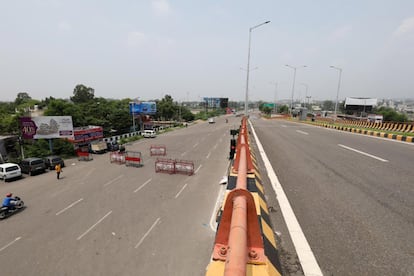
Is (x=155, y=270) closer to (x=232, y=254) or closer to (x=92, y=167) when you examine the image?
(x=232, y=254)

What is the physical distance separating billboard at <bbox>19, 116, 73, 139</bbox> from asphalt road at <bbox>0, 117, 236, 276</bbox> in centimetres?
910

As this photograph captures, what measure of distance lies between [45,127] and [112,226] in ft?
70.6

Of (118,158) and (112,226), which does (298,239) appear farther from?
(118,158)

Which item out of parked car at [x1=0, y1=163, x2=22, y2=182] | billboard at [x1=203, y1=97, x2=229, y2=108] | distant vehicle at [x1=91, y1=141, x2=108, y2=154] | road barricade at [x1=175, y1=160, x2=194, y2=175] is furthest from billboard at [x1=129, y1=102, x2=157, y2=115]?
billboard at [x1=203, y1=97, x2=229, y2=108]

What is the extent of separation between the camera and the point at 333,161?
6.36 m

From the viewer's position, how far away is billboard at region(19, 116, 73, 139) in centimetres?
2262

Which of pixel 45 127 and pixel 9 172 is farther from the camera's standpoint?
pixel 45 127

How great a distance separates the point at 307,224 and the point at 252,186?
0.92 m

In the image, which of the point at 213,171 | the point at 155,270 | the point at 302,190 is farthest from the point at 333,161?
the point at 213,171

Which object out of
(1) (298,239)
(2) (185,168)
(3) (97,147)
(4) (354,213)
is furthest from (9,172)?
(4) (354,213)

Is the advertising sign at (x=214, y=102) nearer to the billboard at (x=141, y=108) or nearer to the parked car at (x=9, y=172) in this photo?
the billboard at (x=141, y=108)

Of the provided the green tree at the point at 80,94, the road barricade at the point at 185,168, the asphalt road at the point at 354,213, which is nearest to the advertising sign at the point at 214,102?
the green tree at the point at 80,94

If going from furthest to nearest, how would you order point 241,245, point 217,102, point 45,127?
point 217,102 < point 45,127 < point 241,245

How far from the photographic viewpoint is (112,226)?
30.0 ft
